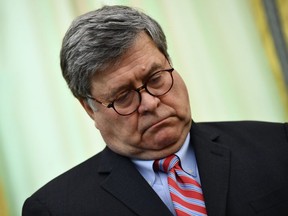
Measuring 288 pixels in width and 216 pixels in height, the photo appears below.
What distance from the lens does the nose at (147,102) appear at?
4.18ft

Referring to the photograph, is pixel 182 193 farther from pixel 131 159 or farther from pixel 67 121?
pixel 67 121

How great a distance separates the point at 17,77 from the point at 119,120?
0.74 metres

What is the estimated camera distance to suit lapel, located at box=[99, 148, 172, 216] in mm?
1258

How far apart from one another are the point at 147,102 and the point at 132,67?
127mm

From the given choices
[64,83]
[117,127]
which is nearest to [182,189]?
[117,127]

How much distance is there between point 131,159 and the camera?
142 cm

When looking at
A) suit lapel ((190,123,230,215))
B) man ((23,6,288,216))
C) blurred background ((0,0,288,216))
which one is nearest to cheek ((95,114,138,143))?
man ((23,6,288,216))

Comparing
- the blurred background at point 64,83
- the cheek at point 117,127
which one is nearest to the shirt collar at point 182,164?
the cheek at point 117,127

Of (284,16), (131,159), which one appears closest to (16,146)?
(131,159)

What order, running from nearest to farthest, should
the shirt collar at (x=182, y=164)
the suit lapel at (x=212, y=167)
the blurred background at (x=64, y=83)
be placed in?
the suit lapel at (x=212, y=167)
the shirt collar at (x=182, y=164)
the blurred background at (x=64, y=83)

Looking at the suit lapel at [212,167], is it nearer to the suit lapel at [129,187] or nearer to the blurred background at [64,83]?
the suit lapel at [129,187]

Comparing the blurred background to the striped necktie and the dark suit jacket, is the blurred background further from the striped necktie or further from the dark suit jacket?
the striped necktie

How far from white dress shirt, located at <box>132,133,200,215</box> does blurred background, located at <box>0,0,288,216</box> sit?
1.98 ft

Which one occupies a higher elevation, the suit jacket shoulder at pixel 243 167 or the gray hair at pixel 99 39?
the gray hair at pixel 99 39
